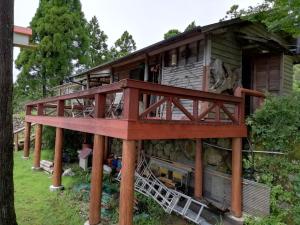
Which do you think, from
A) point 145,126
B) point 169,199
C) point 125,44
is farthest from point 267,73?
point 125,44

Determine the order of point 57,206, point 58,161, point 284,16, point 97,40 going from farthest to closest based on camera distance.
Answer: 1. point 97,40
2. point 58,161
3. point 57,206
4. point 284,16

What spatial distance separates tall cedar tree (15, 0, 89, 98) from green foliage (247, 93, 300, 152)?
13492 millimetres

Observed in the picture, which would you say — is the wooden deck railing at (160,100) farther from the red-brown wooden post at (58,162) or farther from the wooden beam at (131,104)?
the red-brown wooden post at (58,162)

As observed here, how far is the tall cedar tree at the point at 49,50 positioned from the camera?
621 inches

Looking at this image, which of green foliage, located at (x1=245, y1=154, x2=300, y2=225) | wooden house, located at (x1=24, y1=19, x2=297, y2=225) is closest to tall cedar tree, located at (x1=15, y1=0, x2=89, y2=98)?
wooden house, located at (x1=24, y1=19, x2=297, y2=225)

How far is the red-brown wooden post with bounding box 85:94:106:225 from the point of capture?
16.5 ft

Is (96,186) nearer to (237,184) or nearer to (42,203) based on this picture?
(42,203)

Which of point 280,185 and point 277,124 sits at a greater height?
point 277,124

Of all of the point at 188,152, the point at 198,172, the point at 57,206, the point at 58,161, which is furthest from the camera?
the point at 188,152

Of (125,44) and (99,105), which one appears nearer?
(99,105)

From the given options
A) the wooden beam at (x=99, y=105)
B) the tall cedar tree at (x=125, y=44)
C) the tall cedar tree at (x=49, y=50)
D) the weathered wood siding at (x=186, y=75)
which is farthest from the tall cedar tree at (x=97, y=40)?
Result: the wooden beam at (x=99, y=105)

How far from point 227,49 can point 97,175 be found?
16.0ft

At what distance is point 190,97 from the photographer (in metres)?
4.85

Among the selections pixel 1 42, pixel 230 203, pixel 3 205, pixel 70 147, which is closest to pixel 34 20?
pixel 70 147
